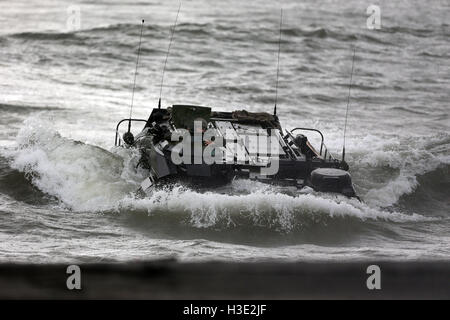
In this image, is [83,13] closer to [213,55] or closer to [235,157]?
[213,55]

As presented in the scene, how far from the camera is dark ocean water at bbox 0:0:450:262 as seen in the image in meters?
10.1

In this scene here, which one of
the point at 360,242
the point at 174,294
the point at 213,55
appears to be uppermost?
the point at 213,55

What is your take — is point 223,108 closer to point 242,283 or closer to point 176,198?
point 176,198

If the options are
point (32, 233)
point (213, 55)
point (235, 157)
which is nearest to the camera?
point (32, 233)

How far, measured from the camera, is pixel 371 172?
15109 millimetres

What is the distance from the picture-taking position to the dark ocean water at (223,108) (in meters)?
10.1

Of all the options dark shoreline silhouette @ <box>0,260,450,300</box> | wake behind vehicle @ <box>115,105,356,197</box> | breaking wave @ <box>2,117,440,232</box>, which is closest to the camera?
dark shoreline silhouette @ <box>0,260,450,300</box>

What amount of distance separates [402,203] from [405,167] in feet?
7.61

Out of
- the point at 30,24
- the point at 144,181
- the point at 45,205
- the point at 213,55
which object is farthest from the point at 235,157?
the point at 30,24

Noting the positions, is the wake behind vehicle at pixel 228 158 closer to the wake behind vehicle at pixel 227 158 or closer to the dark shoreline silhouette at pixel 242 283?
the wake behind vehicle at pixel 227 158

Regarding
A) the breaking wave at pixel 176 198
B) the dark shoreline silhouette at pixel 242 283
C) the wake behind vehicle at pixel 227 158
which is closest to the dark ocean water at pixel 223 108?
the breaking wave at pixel 176 198

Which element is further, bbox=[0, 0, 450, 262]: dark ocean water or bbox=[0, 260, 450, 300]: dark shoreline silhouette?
bbox=[0, 0, 450, 262]: dark ocean water

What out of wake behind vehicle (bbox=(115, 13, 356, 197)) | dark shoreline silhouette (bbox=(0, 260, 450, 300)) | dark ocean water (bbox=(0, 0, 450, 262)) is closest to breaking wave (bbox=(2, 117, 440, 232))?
dark ocean water (bbox=(0, 0, 450, 262))

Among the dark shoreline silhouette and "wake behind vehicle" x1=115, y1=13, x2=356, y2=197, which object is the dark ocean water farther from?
the dark shoreline silhouette
